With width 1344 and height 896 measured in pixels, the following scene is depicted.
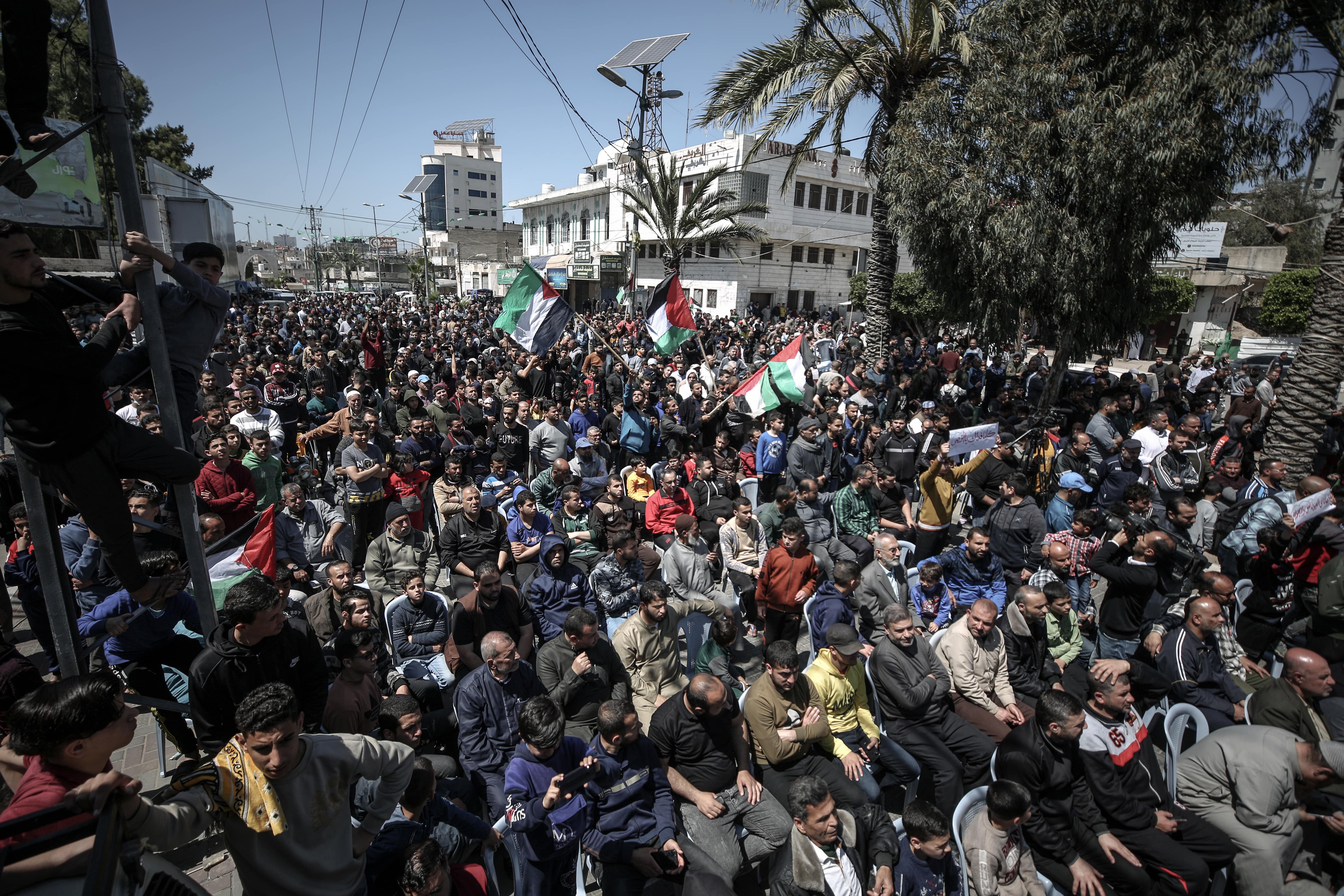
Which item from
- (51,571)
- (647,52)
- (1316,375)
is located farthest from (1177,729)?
(647,52)

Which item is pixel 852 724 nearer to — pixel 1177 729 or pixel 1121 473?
pixel 1177 729

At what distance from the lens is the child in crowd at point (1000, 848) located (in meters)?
3.27

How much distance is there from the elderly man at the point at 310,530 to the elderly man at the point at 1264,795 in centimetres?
649

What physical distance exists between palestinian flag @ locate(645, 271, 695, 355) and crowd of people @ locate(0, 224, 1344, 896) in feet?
10.8

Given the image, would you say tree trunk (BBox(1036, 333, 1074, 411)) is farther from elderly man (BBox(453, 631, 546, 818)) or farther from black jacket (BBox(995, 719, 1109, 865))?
elderly man (BBox(453, 631, 546, 818))

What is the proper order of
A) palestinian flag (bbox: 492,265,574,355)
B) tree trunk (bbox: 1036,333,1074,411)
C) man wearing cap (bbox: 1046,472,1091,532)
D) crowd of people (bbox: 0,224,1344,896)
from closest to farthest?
crowd of people (bbox: 0,224,1344,896), man wearing cap (bbox: 1046,472,1091,532), palestinian flag (bbox: 492,265,574,355), tree trunk (bbox: 1036,333,1074,411)

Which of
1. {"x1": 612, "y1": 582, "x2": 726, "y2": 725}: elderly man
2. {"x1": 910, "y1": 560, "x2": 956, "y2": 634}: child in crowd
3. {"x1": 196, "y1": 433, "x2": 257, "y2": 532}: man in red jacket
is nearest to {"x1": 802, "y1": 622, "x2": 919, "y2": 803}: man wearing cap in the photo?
{"x1": 612, "y1": 582, "x2": 726, "y2": 725}: elderly man

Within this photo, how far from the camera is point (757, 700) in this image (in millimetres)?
4148

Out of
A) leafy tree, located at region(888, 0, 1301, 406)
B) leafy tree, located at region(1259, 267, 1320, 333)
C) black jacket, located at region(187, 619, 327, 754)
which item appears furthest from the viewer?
leafy tree, located at region(1259, 267, 1320, 333)

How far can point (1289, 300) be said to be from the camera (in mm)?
25625

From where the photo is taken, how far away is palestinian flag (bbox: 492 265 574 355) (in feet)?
33.0

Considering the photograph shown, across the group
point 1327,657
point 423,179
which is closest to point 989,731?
point 1327,657

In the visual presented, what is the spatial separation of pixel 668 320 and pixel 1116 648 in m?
8.23

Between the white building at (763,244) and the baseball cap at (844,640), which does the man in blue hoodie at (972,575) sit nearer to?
the baseball cap at (844,640)
